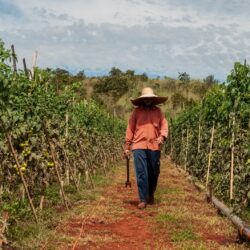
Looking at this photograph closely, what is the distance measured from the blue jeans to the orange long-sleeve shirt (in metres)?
0.12

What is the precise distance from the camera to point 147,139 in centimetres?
974

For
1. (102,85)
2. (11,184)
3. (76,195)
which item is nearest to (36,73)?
(11,184)

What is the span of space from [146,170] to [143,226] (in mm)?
2231

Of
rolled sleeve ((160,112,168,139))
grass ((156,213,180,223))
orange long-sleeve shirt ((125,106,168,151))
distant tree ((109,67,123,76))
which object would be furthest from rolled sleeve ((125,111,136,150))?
distant tree ((109,67,123,76))

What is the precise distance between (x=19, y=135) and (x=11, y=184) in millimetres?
883

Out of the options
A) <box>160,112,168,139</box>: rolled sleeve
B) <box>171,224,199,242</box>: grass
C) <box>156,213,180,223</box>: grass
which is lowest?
<box>156,213,180,223</box>: grass

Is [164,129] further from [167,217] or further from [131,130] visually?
[167,217]

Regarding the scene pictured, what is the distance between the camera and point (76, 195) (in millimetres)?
10500

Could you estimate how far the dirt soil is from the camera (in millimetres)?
6215

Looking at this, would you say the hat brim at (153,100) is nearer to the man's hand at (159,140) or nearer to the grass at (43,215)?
the man's hand at (159,140)

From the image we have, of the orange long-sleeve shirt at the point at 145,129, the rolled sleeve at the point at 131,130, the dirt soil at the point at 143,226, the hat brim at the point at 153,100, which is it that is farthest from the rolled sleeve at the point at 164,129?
the dirt soil at the point at 143,226

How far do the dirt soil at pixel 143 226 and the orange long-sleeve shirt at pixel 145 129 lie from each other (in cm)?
118

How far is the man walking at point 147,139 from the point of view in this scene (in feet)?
31.5

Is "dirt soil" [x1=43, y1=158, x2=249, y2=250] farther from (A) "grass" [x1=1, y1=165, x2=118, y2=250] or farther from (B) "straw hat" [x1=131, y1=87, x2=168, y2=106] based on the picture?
(B) "straw hat" [x1=131, y1=87, x2=168, y2=106]
